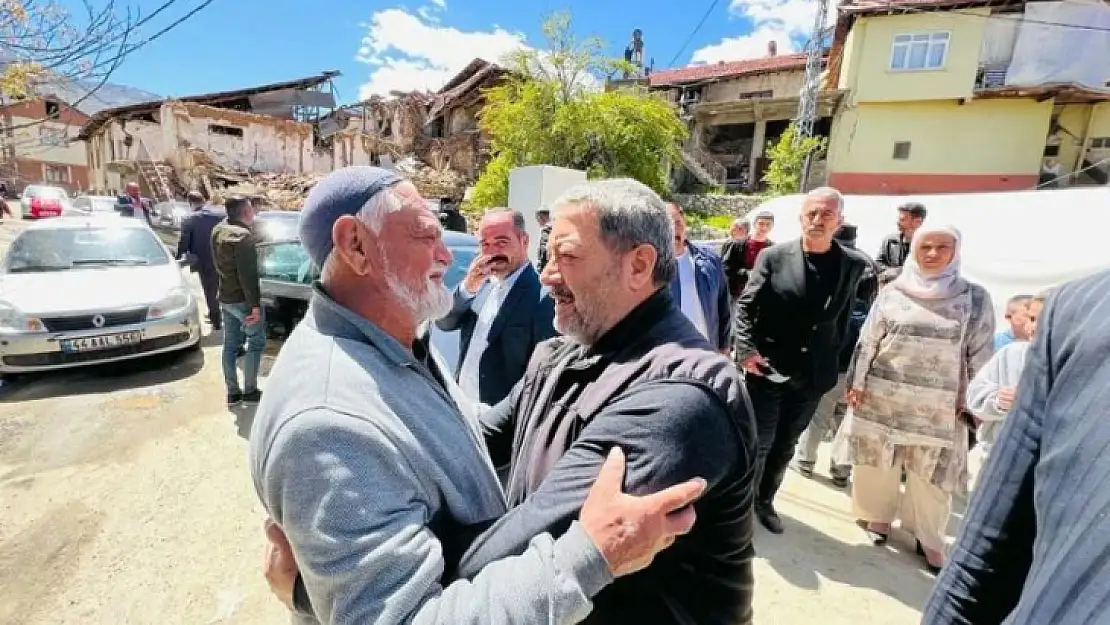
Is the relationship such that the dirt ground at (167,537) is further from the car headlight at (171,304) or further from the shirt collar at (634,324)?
the shirt collar at (634,324)

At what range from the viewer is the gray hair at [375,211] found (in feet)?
3.83

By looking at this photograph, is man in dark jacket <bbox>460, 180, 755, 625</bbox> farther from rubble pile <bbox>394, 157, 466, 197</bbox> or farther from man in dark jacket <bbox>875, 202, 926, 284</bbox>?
rubble pile <bbox>394, 157, 466, 197</bbox>

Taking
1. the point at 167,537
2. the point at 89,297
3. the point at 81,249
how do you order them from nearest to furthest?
the point at 167,537 < the point at 89,297 < the point at 81,249

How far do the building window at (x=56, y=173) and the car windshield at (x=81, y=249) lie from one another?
46.3m

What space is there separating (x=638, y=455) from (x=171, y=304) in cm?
615

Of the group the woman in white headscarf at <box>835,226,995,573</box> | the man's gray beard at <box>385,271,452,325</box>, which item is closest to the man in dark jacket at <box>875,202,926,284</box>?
the woman in white headscarf at <box>835,226,995,573</box>

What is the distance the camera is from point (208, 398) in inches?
195

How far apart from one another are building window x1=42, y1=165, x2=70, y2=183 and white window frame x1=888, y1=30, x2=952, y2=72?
5295 cm

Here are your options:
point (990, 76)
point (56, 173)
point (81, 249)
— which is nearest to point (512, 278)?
point (81, 249)

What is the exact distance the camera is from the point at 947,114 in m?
18.4

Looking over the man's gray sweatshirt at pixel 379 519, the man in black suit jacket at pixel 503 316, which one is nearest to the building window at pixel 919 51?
the man in black suit jacket at pixel 503 316

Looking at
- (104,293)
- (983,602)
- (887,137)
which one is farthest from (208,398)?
(887,137)

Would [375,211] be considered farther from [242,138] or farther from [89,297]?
[242,138]

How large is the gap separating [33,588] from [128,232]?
4844 mm
